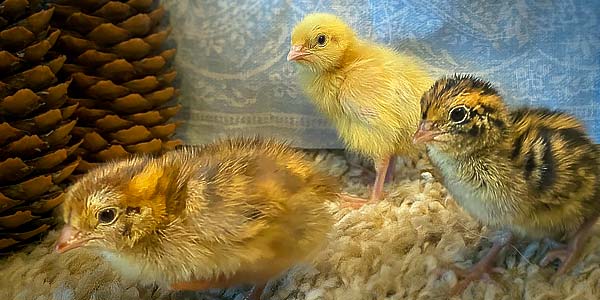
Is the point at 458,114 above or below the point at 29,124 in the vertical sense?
above

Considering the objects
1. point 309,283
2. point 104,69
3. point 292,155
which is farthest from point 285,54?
point 309,283

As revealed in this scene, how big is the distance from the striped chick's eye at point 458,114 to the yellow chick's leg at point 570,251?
229 millimetres

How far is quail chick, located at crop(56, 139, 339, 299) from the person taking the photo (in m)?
0.91

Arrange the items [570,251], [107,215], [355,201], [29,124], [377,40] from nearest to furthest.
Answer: [107,215]
[570,251]
[29,124]
[355,201]
[377,40]

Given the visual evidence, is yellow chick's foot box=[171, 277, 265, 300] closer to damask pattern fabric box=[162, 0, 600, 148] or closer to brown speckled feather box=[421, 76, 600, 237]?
brown speckled feather box=[421, 76, 600, 237]

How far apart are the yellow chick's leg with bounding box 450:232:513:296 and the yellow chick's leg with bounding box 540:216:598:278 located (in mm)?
61

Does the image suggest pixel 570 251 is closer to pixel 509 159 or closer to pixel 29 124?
pixel 509 159

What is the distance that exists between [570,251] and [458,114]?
25 cm

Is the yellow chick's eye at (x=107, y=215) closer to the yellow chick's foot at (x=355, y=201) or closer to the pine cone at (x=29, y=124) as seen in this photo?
the pine cone at (x=29, y=124)

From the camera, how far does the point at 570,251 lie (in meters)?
1.01

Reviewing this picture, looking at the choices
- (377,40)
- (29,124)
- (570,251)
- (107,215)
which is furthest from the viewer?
(377,40)

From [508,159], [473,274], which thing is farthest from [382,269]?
[508,159]

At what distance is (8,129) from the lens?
3.79 feet

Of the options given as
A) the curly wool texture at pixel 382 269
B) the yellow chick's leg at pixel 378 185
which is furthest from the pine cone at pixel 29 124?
the yellow chick's leg at pixel 378 185
